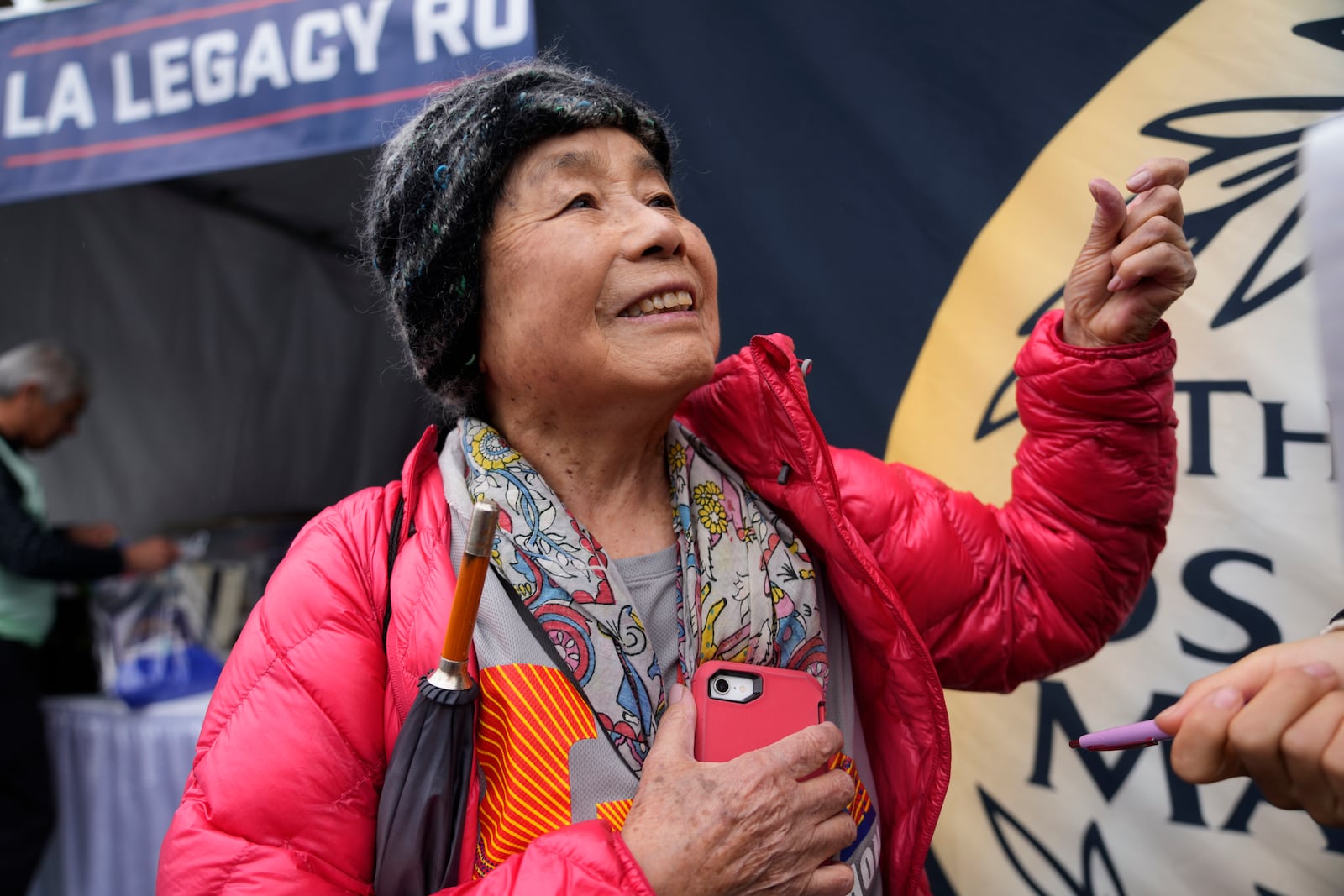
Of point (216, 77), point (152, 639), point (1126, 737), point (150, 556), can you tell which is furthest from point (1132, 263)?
point (150, 556)

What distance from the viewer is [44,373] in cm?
302

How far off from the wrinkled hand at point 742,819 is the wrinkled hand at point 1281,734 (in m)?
0.39

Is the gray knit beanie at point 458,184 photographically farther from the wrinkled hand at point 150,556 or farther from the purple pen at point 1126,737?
the wrinkled hand at point 150,556

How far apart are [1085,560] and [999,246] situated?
0.84 meters

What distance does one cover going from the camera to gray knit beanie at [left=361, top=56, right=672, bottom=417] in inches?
47.0

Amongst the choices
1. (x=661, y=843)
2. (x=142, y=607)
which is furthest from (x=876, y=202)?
(x=142, y=607)

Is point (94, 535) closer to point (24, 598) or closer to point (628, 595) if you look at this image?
point (24, 598)

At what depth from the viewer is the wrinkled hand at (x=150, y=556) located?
117 inches

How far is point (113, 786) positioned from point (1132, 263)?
3.13 m

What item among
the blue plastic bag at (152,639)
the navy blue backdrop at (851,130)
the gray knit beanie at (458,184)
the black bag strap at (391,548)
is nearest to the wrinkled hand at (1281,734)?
the black bag strap at (391,548)

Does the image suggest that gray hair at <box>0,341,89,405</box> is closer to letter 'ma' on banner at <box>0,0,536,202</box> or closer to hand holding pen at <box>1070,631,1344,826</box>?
letter 'ma' on banner at <box>0,0,536,202</box>

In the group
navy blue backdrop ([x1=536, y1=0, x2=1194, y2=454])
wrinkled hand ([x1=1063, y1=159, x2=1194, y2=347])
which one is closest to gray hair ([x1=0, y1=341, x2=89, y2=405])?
navy blue backdrop ([x1=536, y1=0, x2=1194, y2=454])

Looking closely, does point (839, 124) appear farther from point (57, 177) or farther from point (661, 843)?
point (57, 177)

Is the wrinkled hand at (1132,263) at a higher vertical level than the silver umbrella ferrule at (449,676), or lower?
higher
